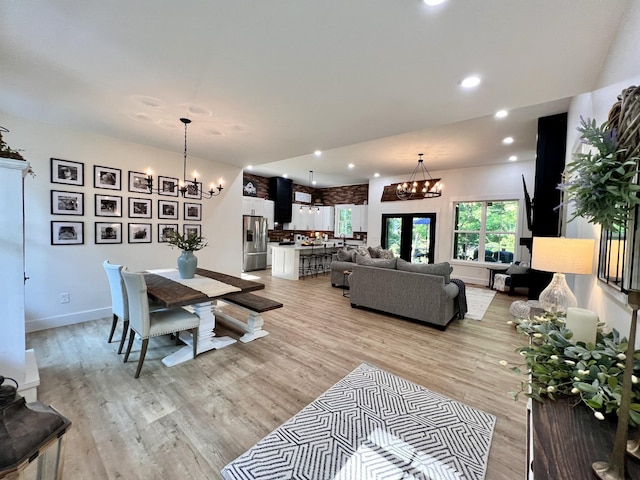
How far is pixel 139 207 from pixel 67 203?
2.75 feet

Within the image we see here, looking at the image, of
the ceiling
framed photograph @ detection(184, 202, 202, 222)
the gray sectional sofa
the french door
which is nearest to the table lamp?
the ceiling

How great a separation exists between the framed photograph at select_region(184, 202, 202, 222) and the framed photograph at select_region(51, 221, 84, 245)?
4.73 feet

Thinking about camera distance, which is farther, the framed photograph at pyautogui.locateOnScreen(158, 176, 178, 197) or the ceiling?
the framed photograph at pyautogui.locateOnScreen(158, 176, 178, 197)

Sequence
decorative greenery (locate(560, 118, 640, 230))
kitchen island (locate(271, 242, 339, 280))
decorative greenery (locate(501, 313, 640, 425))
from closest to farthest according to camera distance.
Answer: decorative greenery (locate(501, 313, 640, 425)) < decorative greenery (locate(560, 118, 640, 230)) < kitchen island (locate(271, 242, 339, 280))

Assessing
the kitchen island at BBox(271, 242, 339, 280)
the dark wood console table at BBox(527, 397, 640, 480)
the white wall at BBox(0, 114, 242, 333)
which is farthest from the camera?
the kitchen island at BBox(271, 242, 339, 280)

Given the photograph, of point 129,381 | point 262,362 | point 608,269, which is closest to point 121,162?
point 129,381

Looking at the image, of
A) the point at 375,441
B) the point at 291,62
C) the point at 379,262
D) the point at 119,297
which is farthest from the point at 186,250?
the point at 379,262

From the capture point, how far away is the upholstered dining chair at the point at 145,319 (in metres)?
2.39

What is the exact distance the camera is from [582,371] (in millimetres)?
900

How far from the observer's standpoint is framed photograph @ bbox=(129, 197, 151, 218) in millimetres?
4125

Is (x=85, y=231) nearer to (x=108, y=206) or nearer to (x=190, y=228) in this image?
(x=108, y=206)

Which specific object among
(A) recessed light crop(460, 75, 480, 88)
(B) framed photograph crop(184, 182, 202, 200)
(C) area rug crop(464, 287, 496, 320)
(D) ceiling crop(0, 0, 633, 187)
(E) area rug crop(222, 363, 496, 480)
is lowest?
(E) area rug crop(222, 363, 496, 480)

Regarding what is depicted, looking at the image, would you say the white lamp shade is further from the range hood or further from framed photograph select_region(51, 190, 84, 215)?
the range hood

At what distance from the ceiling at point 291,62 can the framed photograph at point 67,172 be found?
21.4 inches
